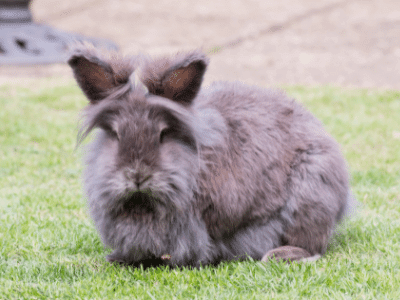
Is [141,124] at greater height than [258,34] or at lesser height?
greater

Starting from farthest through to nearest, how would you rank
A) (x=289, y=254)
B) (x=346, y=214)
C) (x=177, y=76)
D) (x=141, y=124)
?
(x=346, y=214)
(x=289, y=254)
(x=177, y=76)
(x=141, y=124)

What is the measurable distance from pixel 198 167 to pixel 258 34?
851 cm

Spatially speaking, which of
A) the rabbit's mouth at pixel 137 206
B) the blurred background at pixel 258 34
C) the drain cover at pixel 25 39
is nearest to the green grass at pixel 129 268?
the rabbit's mouth at pixel 137 206

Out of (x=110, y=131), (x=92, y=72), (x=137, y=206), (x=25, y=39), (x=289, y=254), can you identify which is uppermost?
(x=92, y=72)

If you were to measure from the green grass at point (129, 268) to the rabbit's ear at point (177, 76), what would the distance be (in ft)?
3.54

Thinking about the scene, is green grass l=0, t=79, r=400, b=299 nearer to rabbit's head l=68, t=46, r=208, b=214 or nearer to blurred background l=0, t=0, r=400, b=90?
rabbit's head l=68, t=46, r=208, b=214

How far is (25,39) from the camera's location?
9664mm

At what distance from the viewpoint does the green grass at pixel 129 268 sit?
2.91 metres

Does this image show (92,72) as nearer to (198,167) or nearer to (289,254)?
(198,167)

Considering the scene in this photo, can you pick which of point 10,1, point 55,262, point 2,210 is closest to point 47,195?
point 2,210

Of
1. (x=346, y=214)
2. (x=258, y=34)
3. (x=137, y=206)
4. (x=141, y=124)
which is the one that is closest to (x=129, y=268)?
(x=137, y=206)

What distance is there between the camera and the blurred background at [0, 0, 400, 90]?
30.0ft

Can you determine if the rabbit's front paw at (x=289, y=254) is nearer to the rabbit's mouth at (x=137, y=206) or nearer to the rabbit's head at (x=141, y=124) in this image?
the rabbit's head at (x=141, y=124)

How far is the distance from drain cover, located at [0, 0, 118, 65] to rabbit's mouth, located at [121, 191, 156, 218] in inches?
276
